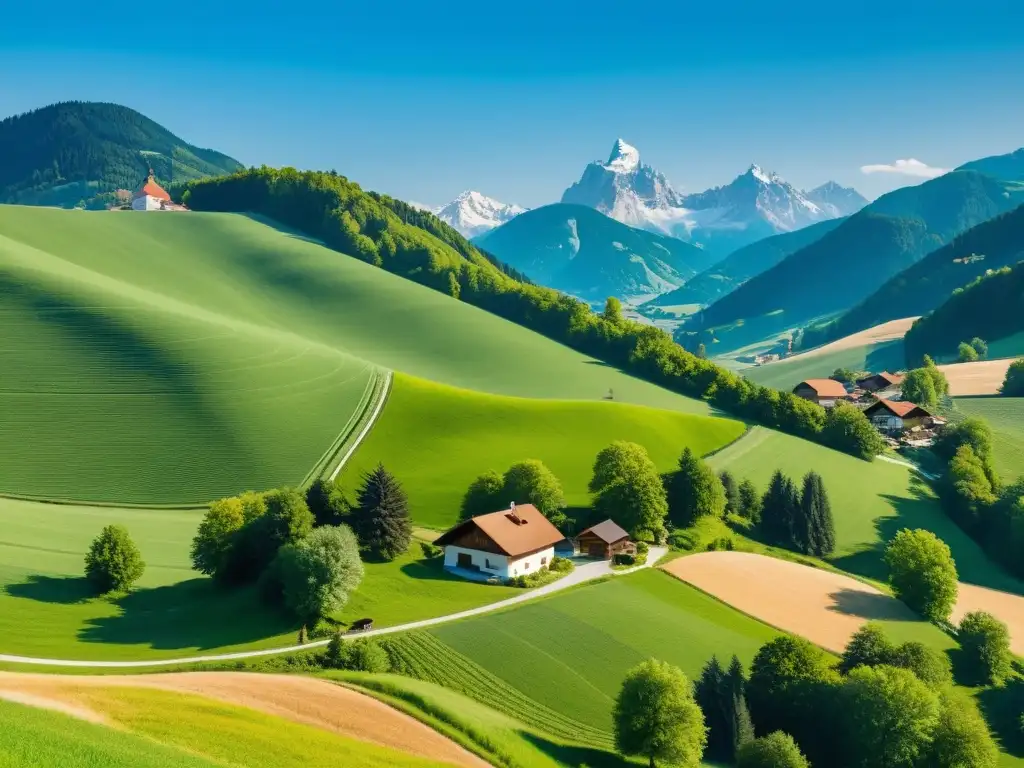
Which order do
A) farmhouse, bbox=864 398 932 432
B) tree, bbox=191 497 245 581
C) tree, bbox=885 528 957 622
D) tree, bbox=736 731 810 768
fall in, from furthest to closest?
1. farmhouse, bbox=864 398 932 432
2. tree, bbox=885 528 957 622
3. tree, bbox=191 497 245 581
4. tree, bbox=736 731 810 768

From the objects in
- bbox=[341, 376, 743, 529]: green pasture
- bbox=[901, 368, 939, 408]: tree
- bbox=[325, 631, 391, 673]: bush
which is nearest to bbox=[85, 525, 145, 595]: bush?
bbox=[325, 631, 391, 673]: bush

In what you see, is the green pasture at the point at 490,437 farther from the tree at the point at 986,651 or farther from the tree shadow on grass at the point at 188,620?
the tree at the point at 986,651

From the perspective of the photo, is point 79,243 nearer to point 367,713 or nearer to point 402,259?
point 402,259

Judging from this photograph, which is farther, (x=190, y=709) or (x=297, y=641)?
(x=297, y=641)

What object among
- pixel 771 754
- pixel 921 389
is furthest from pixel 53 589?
pixel 921 389

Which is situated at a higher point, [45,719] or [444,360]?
[444,360]

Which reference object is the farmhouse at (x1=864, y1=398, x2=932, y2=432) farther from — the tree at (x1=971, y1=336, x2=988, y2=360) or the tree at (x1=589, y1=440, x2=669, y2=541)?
the tree at (x1=971, y1=336, x2=988, y2=360)

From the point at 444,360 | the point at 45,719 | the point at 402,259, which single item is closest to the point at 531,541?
the point at 45,719
